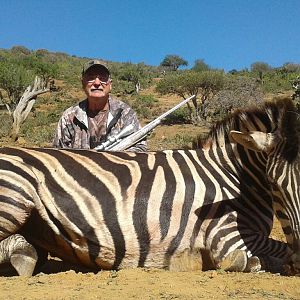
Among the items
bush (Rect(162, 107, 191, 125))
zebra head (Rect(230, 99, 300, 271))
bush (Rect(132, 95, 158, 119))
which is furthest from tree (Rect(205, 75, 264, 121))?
zebra head (Rect(230, 99, 300, 271))

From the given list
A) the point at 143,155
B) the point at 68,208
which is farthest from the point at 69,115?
the point at 68,208

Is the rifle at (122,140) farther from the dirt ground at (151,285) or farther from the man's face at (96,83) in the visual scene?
the dirt ground at (151,285)

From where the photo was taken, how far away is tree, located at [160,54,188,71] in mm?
73812

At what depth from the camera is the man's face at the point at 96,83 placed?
5.61 metres

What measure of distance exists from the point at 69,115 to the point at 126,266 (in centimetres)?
260

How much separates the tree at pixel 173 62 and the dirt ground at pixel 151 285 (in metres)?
71.7

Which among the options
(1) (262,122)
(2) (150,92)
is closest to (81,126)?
(1) (262,122)

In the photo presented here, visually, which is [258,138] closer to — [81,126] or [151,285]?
[151,285]

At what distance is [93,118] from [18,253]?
8.24ft

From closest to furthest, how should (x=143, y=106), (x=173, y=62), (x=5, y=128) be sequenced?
(x=5, y=128)
(x=143, y=106)
(x=173, y=62)

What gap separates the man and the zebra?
6.28ft

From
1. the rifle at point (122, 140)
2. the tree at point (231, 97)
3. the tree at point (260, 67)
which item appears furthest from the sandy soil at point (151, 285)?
the tree at point (260, 67)

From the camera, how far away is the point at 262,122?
12.3 ft

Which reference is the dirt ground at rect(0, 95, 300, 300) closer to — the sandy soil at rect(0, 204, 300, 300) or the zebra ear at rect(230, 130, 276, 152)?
the sandy soil at rect(0, 204, 300, 300)
